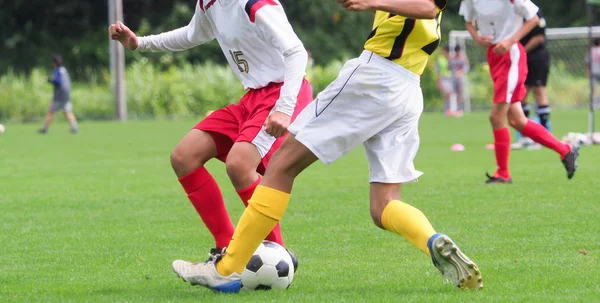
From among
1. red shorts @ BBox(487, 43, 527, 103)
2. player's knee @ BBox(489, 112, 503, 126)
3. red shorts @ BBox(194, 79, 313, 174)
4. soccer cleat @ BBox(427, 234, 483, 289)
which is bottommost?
player's knee @ BBox(489, 112, 503, 126)

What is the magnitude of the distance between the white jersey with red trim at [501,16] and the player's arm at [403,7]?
5.97 meters

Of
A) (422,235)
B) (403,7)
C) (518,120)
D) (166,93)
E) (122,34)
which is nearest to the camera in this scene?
(403,7)

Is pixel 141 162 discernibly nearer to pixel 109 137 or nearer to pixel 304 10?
pixel 109 137

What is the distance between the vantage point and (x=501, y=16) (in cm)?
1079

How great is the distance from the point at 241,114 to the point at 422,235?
55.4 inches

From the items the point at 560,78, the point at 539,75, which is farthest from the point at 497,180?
the point at 560,78

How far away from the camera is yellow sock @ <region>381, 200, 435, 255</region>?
16.8 ft

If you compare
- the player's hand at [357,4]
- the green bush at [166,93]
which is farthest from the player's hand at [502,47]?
the green bush at [166,93]

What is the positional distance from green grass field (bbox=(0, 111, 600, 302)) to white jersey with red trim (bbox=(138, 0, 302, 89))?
1124mm

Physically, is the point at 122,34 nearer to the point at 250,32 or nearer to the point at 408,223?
the point at 250,32

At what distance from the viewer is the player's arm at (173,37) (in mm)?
6266

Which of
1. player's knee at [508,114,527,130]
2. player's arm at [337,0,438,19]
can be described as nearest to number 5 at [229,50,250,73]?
player's arm at [337,0,438,19]

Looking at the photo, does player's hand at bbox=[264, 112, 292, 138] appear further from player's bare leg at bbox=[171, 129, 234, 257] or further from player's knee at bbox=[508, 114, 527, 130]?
player's knee at bbox=[508, 114, 527, 130]

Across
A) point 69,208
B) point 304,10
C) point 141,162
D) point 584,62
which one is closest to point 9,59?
point 304,10
